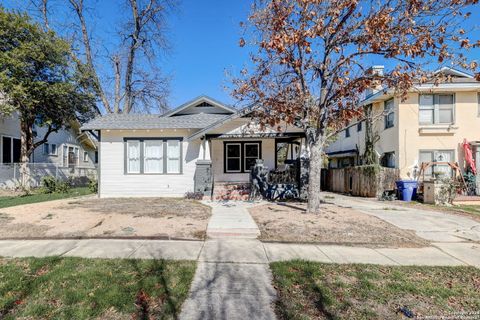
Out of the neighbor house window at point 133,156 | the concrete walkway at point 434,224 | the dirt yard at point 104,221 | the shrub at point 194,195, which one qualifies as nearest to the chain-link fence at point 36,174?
the neighbor house window at point 133,156

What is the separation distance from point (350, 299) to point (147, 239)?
4396mm

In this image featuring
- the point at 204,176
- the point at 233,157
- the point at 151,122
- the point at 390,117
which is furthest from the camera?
the point at 390,117

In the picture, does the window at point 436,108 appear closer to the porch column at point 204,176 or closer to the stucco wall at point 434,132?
the stucco wall at point 434,132

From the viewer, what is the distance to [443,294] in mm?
3625

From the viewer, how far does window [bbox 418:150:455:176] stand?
14.5m

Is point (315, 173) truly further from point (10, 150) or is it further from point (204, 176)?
point (10, 150)

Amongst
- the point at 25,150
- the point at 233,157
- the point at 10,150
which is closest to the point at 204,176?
the point at 233,157

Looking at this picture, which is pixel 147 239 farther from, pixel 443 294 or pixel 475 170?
pixel 475 170

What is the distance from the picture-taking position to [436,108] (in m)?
14.7

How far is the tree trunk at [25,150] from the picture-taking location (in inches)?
667

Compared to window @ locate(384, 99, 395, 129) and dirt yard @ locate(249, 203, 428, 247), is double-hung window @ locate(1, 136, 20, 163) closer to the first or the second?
dirt yard @ locate(249, 203, 428, 247)

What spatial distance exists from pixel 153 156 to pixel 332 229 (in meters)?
9.68

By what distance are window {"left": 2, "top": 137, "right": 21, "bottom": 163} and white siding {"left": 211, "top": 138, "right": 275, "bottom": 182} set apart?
1391 cm

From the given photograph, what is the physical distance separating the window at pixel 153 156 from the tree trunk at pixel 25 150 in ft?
27.2
